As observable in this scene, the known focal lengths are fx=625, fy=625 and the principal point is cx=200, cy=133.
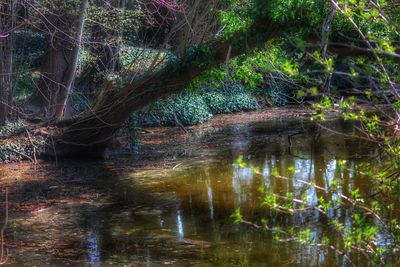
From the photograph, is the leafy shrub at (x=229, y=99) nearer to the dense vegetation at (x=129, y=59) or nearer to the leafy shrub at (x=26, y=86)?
the dense vegetation at (x=129, y=59)

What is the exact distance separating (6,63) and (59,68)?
201 cm

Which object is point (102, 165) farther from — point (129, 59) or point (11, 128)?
point (129, 59)

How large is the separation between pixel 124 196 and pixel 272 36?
13.7 feet

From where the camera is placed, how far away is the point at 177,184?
12.3 metres

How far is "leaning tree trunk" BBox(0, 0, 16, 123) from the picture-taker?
1462cm

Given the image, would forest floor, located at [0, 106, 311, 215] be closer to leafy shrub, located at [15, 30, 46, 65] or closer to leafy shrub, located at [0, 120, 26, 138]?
leafy shrub, located at [0, 120, 26, 138]

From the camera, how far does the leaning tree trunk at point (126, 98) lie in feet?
41.2

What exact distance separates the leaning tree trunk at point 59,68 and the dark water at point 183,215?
220 cm

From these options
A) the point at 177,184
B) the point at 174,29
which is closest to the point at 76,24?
the point at 174,29

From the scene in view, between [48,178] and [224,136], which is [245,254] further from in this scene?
[224,136]

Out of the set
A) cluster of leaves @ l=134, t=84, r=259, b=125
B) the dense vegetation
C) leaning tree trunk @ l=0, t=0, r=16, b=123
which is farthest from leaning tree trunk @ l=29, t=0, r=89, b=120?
cluster of leaves @ l=134, t=84, r=259, b=125

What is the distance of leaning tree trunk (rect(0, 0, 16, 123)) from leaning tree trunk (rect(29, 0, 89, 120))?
0.87 m

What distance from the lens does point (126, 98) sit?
14023 millimetres

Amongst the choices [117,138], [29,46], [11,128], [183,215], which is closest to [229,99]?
[29,46]
